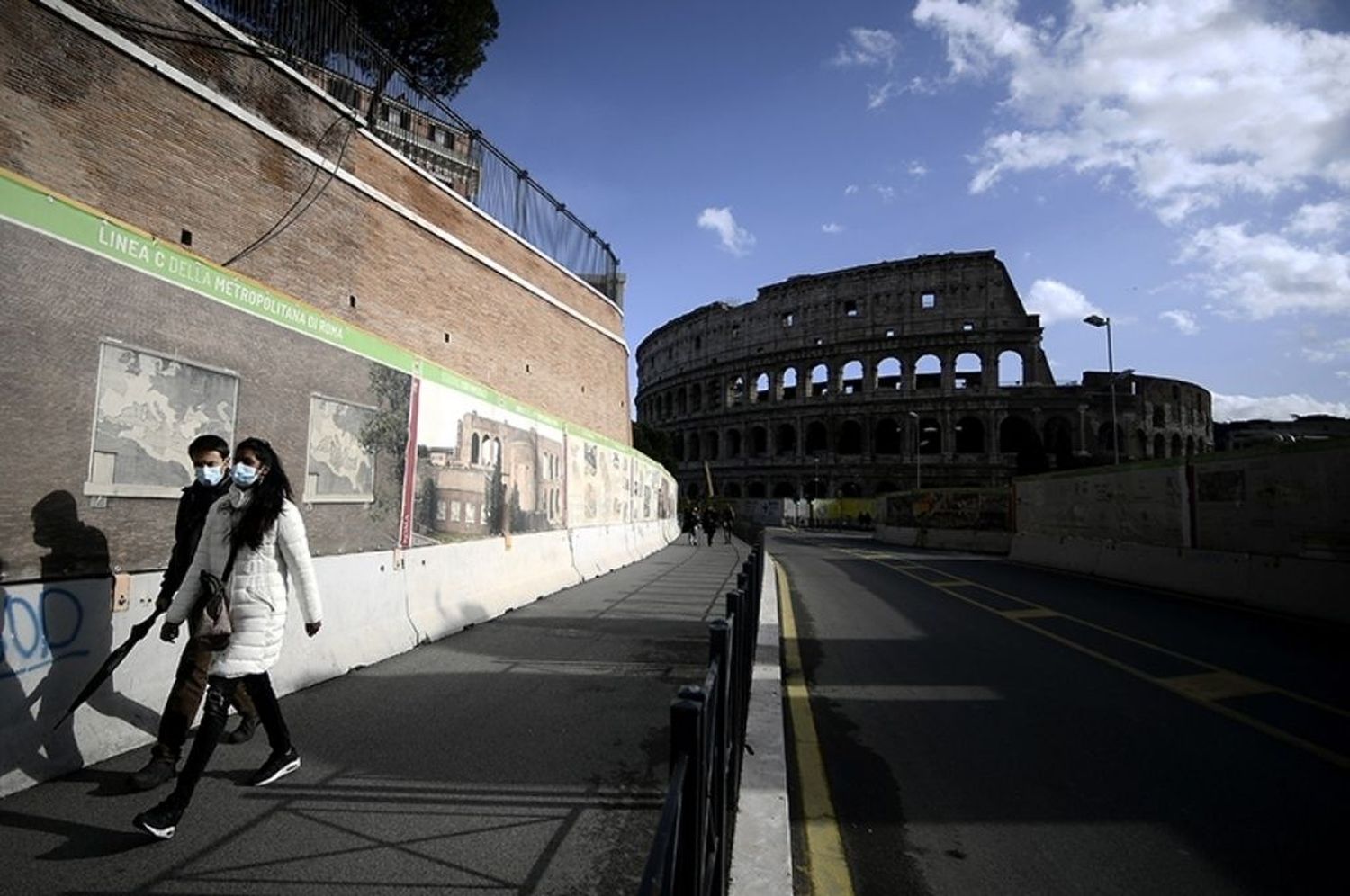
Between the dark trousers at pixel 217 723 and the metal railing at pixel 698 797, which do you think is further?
the dark trousers at pixel 217 723

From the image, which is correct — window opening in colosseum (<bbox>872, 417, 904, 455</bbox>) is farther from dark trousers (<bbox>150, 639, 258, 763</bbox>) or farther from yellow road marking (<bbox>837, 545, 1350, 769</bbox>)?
dark trousers (<bbox>150, 639, 258, 763</bbox>)

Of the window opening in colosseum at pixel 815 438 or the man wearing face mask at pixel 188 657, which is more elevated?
the window opening in colosseum at pixel 815 438

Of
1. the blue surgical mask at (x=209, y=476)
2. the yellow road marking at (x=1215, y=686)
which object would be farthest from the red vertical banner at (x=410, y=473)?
the yellow road marking at (x=1215, y=686)

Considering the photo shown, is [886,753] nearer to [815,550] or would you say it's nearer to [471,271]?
[471,271]

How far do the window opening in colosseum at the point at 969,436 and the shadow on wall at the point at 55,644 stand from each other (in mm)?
68013

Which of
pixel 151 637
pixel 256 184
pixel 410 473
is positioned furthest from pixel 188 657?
pixel 256 184

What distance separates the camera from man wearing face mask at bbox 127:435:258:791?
12.3ft

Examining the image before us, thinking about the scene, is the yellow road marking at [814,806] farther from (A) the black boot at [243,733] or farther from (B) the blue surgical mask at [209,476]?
(B) the blue surgical mask at [209,476]

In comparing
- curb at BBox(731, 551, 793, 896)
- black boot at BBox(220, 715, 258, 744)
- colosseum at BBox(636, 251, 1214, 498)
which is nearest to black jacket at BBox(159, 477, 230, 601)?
black boot at BBox(220, 715, 258, 744)

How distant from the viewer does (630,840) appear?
3.31m

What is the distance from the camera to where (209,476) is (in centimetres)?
408

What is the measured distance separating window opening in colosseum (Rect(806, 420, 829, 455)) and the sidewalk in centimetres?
6504

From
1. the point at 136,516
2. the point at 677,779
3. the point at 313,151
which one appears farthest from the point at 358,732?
the point at 313,151

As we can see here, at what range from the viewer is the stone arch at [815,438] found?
69.5m
